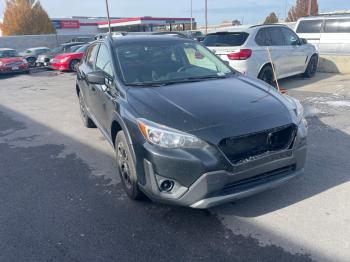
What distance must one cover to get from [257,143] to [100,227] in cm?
168

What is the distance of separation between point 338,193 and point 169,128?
207 centimetres

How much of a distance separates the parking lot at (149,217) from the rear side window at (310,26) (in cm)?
849

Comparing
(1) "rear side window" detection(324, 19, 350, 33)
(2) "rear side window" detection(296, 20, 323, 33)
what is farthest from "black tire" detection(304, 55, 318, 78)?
(2) "rear side window" detection(296, 20, 323, 33)

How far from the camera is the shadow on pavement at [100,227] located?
2.79 m

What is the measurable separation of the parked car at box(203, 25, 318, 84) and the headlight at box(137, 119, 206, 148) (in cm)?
560

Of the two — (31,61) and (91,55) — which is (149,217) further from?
(31,61)

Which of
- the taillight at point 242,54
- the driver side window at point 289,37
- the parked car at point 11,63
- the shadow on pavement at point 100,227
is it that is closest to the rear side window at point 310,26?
the driver side window at point 289,37

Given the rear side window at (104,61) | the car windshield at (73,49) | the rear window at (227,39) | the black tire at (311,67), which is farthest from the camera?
the car windshield at (73,49)

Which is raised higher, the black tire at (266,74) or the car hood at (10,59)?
the black tire at (266,74)

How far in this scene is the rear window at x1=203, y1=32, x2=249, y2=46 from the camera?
8295 millimetres

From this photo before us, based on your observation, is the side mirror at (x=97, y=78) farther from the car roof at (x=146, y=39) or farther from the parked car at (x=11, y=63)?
the parked car at (x=11, y=63)

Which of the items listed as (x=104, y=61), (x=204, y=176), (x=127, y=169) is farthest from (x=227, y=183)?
(x=104, y=61)

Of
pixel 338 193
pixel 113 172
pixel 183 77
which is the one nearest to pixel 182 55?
pixel 183 77

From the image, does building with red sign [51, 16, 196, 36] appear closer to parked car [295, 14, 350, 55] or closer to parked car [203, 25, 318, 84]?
parked car [295, 14, 350, 55]
